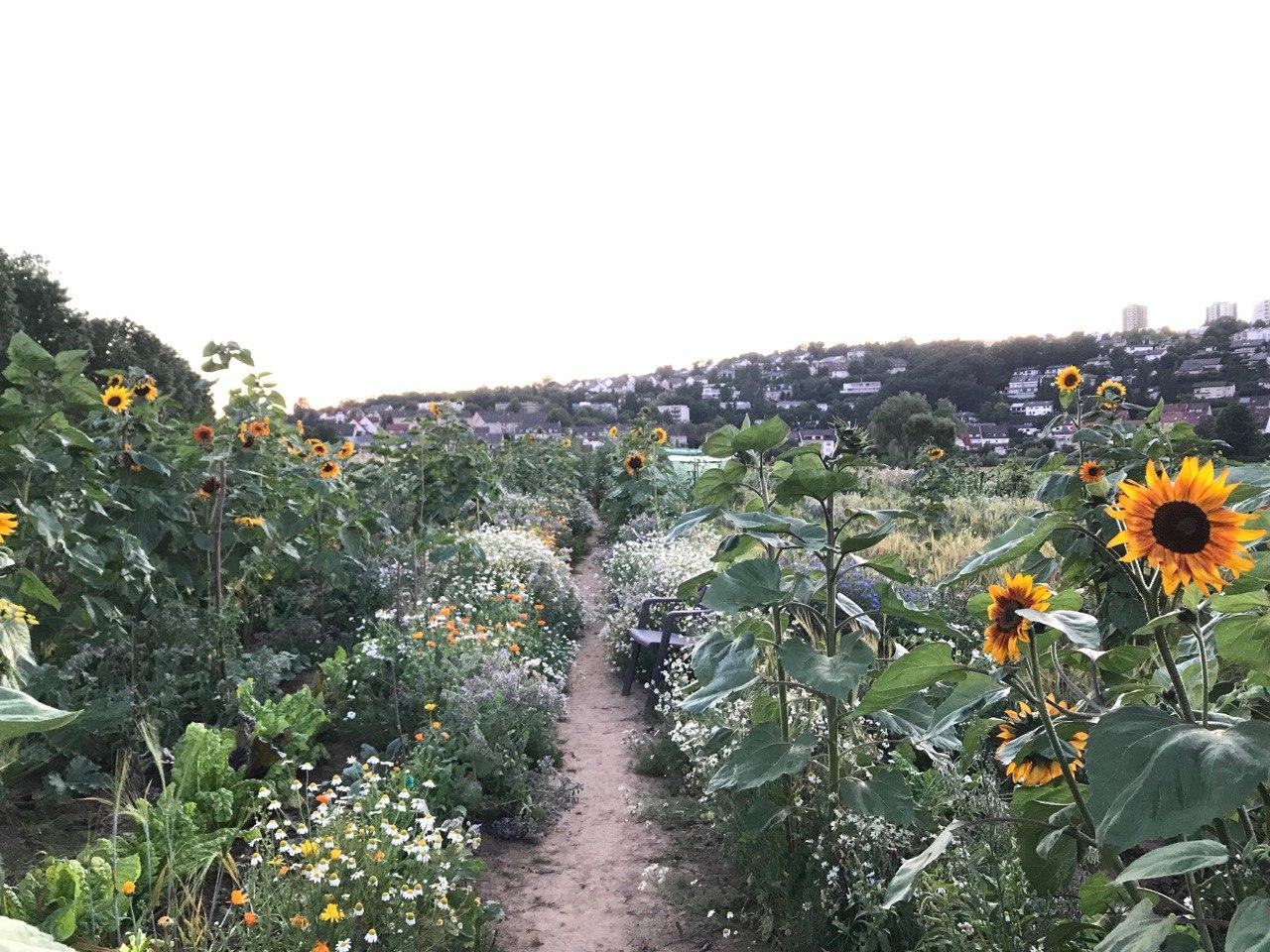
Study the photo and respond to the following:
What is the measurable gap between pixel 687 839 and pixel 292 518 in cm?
301

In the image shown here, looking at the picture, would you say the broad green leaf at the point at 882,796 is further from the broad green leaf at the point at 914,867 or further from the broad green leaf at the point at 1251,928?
the broad green leaf at the point at 1251,928

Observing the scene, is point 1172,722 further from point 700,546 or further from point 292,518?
point 700,546

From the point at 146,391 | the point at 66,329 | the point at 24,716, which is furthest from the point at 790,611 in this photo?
the point at 66,329

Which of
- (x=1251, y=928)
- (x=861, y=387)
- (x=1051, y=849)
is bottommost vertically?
(x=1051, y=849)

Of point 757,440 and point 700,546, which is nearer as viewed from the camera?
point 757,440

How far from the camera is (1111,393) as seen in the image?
13.5ft

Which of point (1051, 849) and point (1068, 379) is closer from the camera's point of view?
point (1051, 849)

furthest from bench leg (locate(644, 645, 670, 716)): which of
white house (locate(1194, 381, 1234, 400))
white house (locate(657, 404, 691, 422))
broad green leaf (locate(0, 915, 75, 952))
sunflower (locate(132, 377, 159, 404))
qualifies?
white house (locate(657, 404, 691, 422))

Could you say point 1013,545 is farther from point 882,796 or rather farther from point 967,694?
point 882,796

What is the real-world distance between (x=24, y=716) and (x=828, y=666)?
6.24ft

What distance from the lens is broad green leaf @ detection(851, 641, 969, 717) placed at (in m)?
1.57

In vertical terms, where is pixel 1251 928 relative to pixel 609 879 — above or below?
above

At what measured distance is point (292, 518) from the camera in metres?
5.26

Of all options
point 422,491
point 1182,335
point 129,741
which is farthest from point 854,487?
point 1182,335
